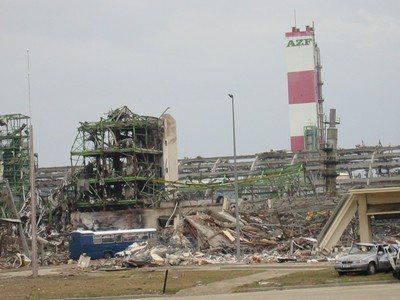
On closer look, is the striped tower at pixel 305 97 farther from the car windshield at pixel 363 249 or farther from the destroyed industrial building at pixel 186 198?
the car windshield at pixel 363 249

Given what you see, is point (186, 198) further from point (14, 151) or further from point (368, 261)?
point (368, 261)

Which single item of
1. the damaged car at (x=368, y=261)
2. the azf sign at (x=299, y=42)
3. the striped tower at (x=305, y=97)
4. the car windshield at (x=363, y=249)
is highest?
the azf sign at (x=299, y=42)

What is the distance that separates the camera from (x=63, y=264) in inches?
2579

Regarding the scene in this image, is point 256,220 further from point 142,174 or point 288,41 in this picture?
point 288,41

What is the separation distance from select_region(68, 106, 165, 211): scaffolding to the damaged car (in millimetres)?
53303

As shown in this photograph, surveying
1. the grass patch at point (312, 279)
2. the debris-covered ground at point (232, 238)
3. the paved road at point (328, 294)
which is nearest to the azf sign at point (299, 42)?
the debris-covered ground at point (232, 238)

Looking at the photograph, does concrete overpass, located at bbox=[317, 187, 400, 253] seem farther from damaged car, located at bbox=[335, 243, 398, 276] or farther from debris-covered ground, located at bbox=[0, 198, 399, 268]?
damaged car, located at bbox=[335, 243, 398, 276]

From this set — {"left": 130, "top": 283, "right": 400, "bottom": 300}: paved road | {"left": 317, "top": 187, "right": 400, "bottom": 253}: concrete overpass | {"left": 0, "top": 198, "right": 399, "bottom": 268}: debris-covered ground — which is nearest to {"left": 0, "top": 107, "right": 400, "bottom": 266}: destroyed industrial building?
{"left": 0, "top": 198, "right": 399, "bottom": 268}: debris-covered ground

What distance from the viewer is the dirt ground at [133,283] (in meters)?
33.3

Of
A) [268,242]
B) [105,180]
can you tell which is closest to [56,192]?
[105,180]

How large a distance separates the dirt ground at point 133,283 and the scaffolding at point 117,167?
4067 cm

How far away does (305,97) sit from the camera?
151 metres

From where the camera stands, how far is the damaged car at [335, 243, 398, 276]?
35.0 metres

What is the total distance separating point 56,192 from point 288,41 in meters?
76.1
